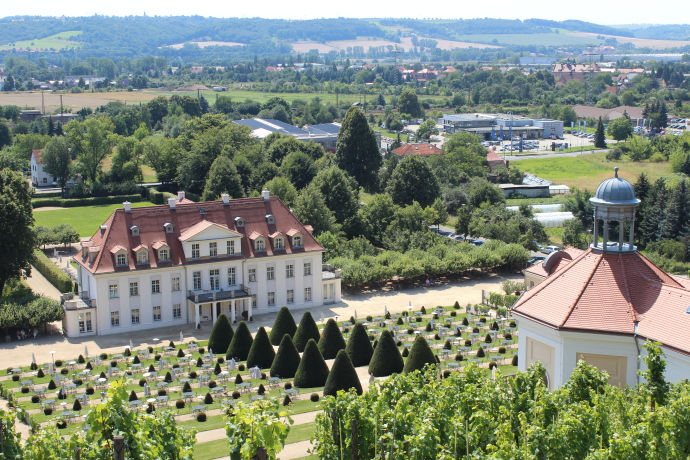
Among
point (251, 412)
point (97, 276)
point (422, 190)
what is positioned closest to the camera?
point (251, 412)

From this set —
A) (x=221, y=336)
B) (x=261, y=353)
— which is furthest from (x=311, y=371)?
(x=221, y=336)

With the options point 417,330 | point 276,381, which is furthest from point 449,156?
point 276,381

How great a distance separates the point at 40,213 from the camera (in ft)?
362

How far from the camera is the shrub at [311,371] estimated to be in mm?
48281

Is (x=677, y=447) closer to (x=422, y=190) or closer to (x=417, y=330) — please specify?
(x=417, y=330)

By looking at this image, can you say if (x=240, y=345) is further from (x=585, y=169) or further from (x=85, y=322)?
(x=585, y=169)

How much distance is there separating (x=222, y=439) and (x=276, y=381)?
8.10 metres

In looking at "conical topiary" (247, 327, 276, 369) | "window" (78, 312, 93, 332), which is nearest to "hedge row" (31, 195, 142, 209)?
"window" (78, 312, 93, 332)

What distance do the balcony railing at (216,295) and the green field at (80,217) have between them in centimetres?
3951

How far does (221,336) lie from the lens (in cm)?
5628

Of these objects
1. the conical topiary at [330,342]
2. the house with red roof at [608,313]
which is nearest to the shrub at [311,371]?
the conical topiary at [330,342]

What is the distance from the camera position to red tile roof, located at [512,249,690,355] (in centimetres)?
3316

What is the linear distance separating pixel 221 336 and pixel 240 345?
2.84 m

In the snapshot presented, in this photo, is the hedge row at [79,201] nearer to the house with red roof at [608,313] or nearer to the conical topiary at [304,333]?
the conical topiary at [304,333]
